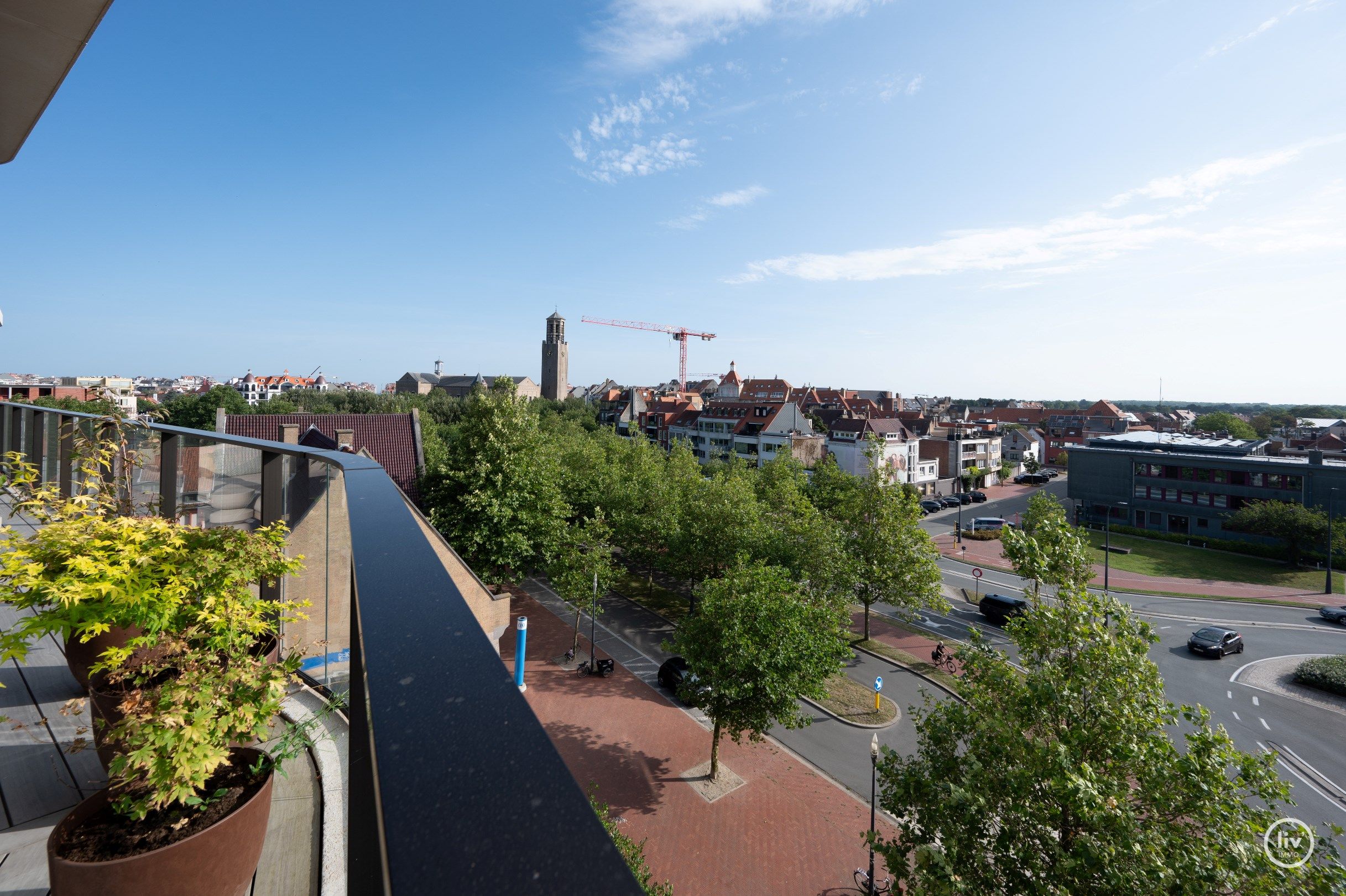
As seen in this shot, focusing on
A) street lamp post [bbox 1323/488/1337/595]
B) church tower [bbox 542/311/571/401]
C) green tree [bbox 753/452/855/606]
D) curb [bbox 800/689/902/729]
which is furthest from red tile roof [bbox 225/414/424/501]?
church tower [bbox 542/311/571/401]

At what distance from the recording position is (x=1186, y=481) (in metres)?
46.8

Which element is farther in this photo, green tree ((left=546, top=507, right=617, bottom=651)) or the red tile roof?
the red tile roof

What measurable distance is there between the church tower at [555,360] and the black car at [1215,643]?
11645 cm

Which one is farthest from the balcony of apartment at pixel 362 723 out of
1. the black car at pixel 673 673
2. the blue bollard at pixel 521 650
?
the black car at pixel 673 673

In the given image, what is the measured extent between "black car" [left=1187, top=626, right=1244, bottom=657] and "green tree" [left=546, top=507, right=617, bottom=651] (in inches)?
928

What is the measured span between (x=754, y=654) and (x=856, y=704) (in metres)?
7.12

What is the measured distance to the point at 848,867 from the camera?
12406 millimetres

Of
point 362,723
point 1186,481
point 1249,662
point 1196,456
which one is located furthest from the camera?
point 1196,456

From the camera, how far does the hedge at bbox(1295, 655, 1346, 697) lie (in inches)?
827

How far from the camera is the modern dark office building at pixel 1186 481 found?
41.1 m

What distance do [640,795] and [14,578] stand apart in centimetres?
1446

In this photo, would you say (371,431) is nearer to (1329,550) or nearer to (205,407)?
(205,407)

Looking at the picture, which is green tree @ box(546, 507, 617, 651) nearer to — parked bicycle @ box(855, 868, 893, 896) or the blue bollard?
the blue bollard

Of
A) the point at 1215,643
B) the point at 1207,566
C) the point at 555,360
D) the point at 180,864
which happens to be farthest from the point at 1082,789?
the point at 555,360
